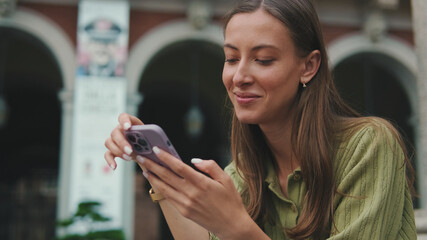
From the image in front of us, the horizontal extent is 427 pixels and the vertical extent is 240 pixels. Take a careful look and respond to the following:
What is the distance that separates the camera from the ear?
5.40ft

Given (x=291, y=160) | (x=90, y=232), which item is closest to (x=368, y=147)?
(x=291, y=160)

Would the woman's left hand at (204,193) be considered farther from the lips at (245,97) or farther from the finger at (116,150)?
the lips at (245,97)

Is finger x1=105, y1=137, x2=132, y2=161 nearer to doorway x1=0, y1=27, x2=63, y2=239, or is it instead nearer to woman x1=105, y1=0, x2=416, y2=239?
woman x1=105, y1=0, x2=416, y2=239

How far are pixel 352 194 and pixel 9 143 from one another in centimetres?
1544

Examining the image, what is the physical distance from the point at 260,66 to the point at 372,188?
0.52 metres

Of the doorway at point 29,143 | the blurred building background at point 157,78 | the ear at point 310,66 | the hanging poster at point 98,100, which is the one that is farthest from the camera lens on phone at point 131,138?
the doorway at point 29,143

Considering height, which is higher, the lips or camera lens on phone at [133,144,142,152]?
the lips

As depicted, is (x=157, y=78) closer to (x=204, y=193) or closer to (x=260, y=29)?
(x=260, y=29)

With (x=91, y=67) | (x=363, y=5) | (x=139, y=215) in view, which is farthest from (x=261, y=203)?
(x=139, y=215)

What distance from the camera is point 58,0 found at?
30.4 ft

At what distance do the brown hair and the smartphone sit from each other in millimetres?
506

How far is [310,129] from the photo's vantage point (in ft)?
5.20

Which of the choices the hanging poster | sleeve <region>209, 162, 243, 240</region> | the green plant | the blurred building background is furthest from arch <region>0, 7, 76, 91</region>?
sleeve <region>209, 162, 243, 240</region>

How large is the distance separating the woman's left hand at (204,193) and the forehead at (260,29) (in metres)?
0.48
